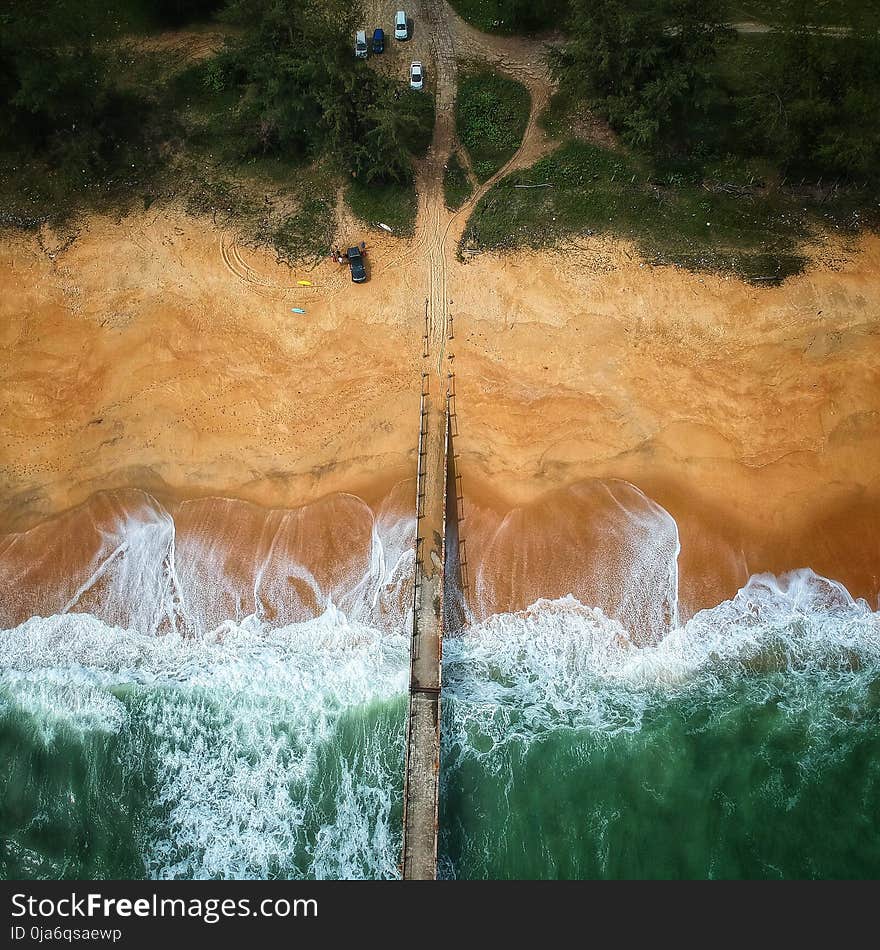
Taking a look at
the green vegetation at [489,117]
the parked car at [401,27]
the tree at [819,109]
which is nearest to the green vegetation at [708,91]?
the tree at [819,109]

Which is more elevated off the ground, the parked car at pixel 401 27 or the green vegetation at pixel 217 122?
the parked car at pixel 401 27

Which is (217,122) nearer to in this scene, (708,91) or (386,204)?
(386,204)

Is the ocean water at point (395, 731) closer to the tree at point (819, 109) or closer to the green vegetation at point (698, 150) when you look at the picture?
the green vegetation at point (698, 150)

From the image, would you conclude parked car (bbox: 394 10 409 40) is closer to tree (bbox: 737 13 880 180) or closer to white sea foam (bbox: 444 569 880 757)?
tree (bbox: 737 13 880 180)

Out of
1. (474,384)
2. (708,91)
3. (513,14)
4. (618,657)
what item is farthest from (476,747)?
(513,14)

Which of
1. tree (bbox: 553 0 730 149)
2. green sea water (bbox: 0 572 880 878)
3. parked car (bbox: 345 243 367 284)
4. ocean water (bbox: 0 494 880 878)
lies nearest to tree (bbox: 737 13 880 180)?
tree (bbox: 553 0 730 149)

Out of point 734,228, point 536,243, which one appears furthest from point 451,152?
point 734,228
